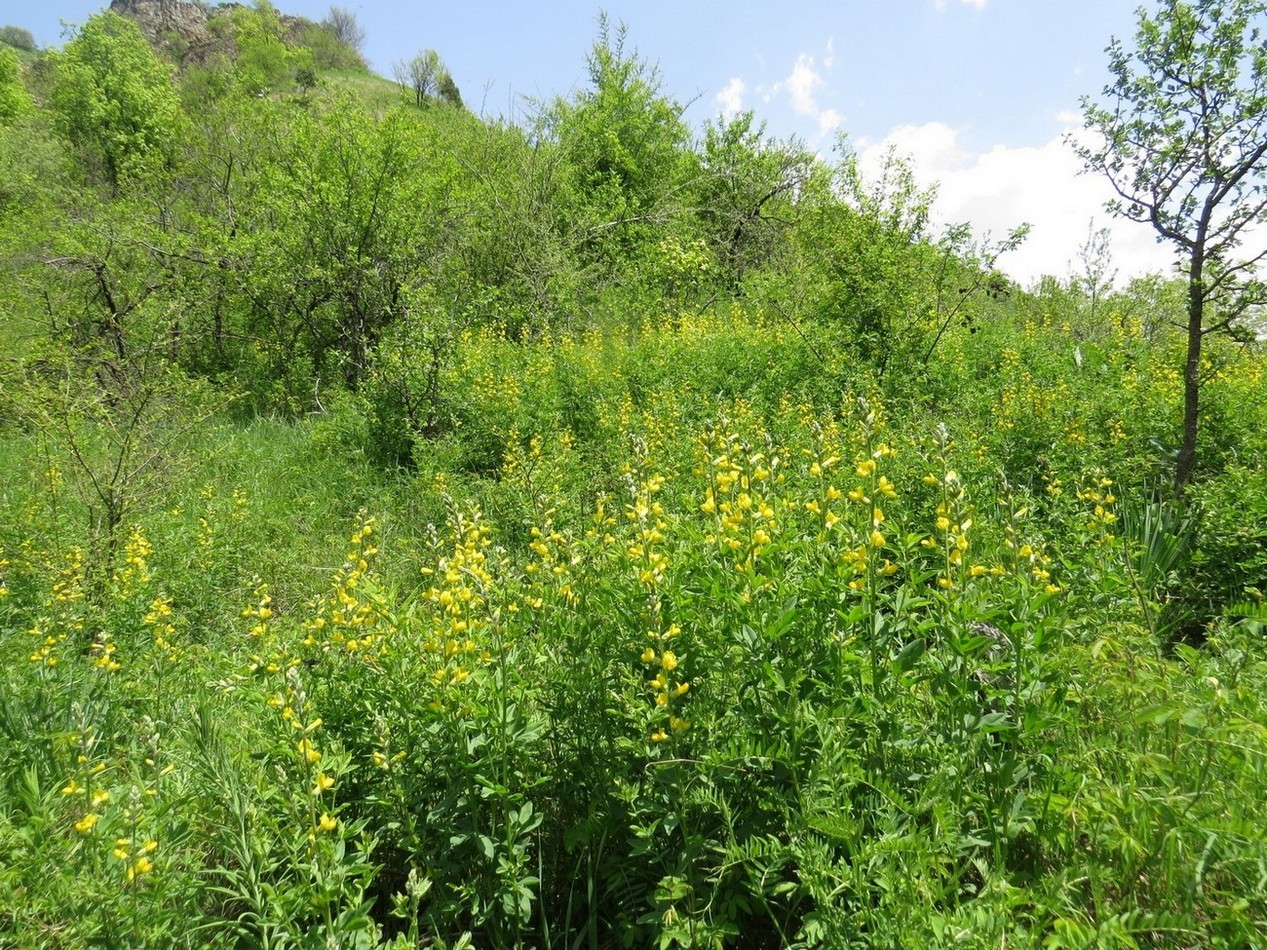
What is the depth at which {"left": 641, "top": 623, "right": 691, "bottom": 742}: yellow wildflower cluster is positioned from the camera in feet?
6.34

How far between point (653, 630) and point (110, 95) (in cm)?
2674

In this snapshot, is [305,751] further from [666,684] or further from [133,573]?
[133,573]

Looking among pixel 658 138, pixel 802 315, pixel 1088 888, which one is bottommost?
pixel 1088 888

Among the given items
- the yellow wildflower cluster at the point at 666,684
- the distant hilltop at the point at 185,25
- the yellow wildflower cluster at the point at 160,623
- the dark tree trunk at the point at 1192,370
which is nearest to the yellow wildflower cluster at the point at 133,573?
the yellow wildflower cluster at the point at 160,623

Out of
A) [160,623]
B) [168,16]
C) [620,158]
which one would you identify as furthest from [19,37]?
[160,623]

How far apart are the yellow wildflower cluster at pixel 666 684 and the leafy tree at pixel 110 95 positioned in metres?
21.2

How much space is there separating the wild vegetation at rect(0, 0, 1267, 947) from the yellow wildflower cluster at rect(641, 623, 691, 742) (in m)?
0.01

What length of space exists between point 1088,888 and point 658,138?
17872mm

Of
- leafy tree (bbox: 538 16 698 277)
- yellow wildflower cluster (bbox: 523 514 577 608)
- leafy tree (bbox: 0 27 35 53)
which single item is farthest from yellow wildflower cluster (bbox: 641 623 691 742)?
leafy tree (bbox: 0 27 35 53)

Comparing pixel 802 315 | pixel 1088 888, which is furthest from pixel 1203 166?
pixel 802 315

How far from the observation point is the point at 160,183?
41.0ft

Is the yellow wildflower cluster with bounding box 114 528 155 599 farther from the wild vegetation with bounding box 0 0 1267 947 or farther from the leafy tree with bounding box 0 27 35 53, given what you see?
the leafy tree with bounding box 0 27 35 53

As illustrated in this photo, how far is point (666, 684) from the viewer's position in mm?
1956

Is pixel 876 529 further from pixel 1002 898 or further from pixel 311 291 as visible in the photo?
pixel 311 291
